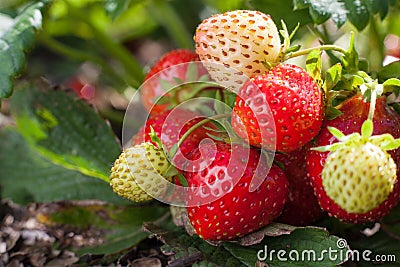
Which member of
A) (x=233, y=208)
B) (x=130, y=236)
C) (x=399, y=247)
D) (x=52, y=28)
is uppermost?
(x=52, y=28)

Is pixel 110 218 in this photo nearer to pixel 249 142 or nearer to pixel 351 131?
pixel 249 142

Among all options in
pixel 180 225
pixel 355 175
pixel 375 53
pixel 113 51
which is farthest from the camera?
pixel 113 51

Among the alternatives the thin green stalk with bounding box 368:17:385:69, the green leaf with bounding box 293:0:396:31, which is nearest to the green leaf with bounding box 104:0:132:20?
the green leaf with bounding box 293:0:396:31

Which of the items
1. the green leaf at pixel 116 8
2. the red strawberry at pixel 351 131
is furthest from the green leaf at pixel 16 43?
the red strawberry at pixel 351 131

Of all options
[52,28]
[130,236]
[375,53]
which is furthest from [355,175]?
[52,28]

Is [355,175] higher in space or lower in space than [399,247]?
higher

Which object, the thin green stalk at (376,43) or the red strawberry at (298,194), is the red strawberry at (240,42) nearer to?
the red strawberry at (298,194)

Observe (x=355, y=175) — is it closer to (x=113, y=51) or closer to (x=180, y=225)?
(x=180, y=225)
